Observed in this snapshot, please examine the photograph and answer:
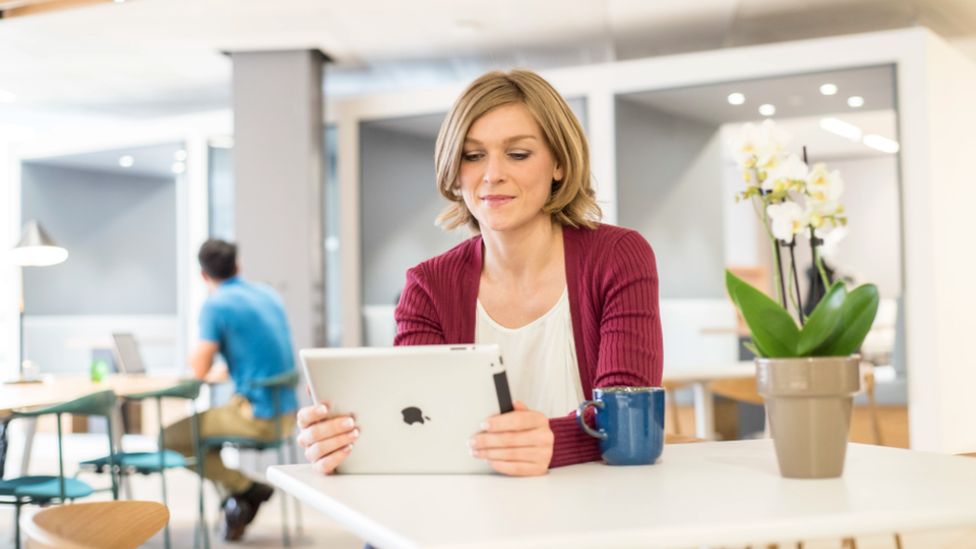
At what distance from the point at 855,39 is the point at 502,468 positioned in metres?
5.56

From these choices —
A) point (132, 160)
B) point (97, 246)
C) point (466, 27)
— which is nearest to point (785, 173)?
point (466, 27)

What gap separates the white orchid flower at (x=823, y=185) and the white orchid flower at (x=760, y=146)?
5cm

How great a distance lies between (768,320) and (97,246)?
8611mm

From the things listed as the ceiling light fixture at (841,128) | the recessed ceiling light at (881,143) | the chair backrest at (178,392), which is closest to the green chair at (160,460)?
the chair backrest at (178,392)

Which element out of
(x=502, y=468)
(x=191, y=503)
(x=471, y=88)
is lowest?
(x=191, y=503)

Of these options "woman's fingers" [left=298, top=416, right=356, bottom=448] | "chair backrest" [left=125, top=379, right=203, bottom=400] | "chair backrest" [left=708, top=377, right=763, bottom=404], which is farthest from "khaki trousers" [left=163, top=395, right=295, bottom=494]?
"woman's fingers" [left=298, top=416, right=356, bottom=448]

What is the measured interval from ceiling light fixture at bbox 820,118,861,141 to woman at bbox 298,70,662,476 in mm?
5174

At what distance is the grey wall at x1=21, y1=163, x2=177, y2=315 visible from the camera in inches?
331

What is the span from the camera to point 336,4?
6211mm

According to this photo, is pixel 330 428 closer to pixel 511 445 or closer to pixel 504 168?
pixel 511 445

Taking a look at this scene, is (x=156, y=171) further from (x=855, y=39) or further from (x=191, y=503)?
(x=855, y=39)

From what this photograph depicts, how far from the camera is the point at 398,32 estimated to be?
688 cm

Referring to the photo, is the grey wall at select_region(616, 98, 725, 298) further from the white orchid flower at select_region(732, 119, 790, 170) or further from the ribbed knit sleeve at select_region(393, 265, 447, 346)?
the white orchid flower at select_region(732, 119, 790, 170)


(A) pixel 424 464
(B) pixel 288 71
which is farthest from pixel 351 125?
(A) pixel 424 464
